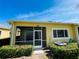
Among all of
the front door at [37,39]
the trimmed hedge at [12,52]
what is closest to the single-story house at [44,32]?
the front door at [37,39]

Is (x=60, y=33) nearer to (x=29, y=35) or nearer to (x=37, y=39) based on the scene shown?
(x=37, y=39)

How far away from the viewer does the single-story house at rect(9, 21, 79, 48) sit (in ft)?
48.3

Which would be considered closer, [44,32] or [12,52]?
[12,52]

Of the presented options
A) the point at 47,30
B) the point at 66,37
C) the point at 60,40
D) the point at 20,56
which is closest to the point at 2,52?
the point at 20,56

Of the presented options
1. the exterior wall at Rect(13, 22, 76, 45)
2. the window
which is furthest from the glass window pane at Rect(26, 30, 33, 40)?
the window

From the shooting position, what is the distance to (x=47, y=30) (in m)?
15.2

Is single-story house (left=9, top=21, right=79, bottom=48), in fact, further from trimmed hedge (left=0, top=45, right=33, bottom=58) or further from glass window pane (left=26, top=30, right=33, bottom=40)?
trimmed hedge (left=0, top=45, right=33, bottom=58)

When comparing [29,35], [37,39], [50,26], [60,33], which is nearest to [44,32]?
[50,26]

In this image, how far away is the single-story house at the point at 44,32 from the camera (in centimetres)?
1471

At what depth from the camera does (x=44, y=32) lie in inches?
607

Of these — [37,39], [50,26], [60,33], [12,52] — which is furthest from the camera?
[60,33]

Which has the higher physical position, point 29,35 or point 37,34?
point 37,34

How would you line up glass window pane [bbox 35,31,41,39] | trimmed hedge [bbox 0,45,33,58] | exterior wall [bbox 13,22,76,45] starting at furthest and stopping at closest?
1. glass window pane [bbox 35,31,41,39]
2. exterior wall [bbox 13,22,76,45]
3. trimmed hedge [bbox 0,45,33,58]

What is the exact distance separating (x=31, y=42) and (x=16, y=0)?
7.07m
